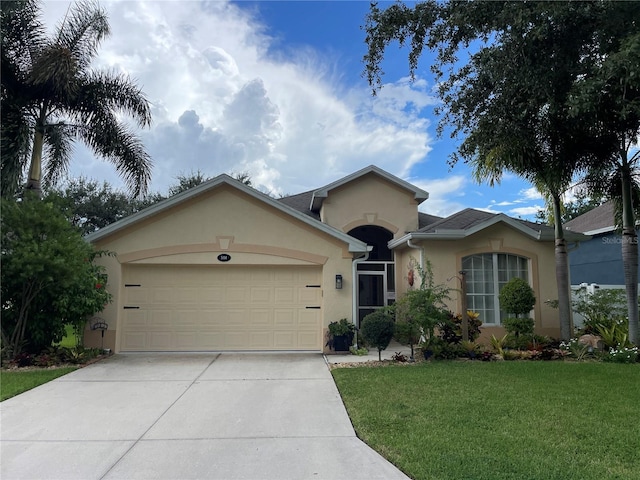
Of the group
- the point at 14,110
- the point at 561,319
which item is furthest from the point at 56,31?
the point at 561,319

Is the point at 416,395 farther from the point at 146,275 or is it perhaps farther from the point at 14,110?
the point at 14,110

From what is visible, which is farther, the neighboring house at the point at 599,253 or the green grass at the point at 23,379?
the neighboring house at the point at 599,253

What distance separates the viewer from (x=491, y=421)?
17.0 feet

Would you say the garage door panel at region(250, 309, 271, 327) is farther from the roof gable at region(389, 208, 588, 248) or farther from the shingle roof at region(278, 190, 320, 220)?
the shingle roof at region(278, 190, 320, 220)

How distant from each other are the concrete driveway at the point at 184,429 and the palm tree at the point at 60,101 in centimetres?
613

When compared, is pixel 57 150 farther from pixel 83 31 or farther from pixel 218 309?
pixel 218 309

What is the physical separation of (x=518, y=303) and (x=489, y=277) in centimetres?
160

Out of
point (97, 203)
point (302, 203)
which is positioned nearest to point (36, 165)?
point (302, 203)

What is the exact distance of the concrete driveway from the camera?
4070mm

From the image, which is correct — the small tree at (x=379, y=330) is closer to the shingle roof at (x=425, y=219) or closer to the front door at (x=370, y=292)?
the front door at (x=370, y=292)

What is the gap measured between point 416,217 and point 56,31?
40.2 ft

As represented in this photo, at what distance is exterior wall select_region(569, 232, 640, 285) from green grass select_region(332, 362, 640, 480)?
1349 cm

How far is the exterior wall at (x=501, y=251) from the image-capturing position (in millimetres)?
11555

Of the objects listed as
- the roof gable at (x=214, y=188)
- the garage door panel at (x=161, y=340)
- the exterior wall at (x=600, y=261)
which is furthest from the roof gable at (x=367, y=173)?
the exterior wall at (x=600, y=261)
